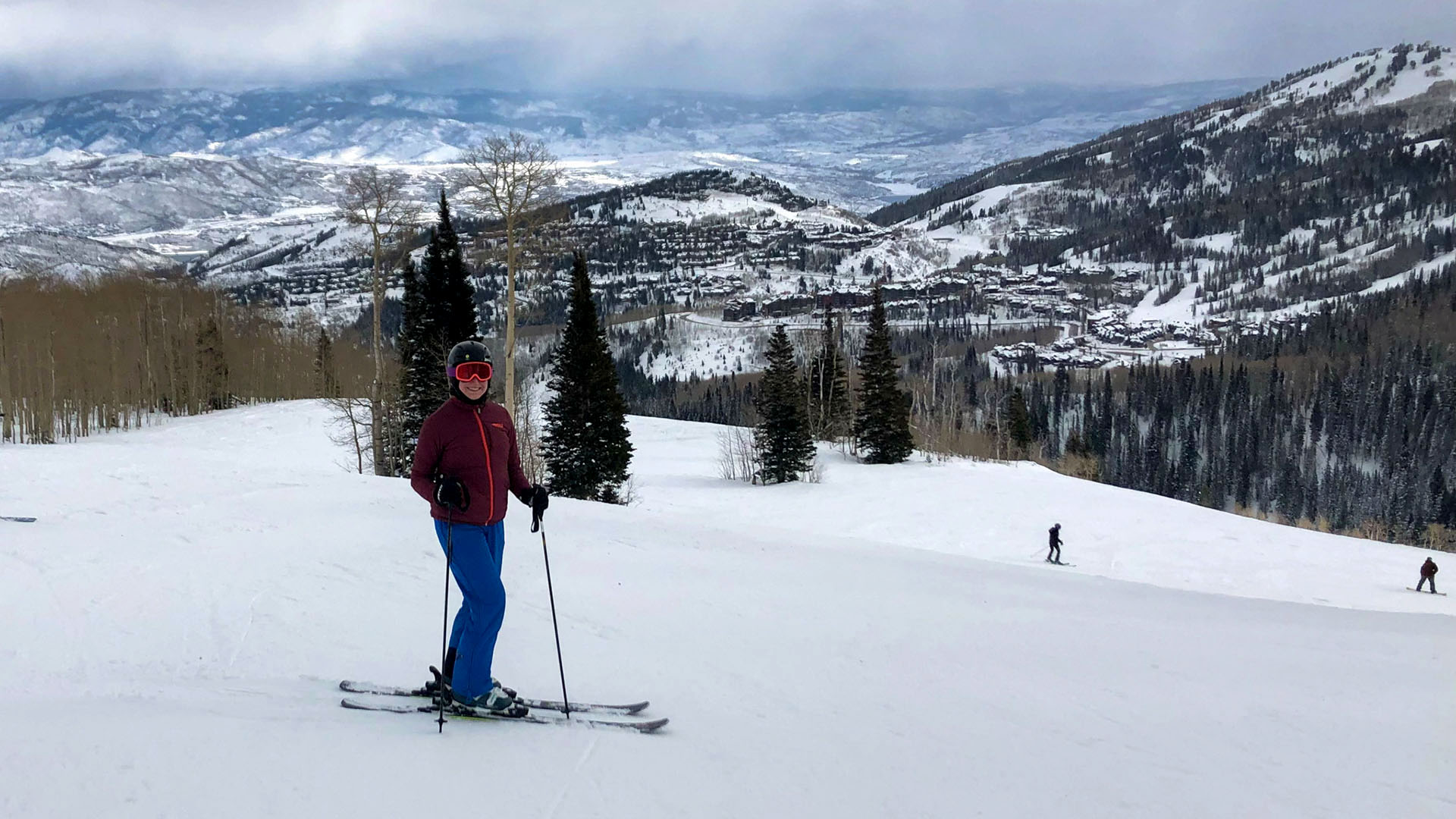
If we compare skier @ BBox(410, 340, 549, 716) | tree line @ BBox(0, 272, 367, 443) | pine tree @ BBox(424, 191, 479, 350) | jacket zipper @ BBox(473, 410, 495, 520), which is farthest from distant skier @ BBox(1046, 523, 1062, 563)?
tree line @ BBox(0, 272, 367, 443)

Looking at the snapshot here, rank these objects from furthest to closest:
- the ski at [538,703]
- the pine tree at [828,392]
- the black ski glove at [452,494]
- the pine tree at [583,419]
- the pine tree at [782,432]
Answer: the pine tree at [828,392] → the pine tree at [782,432] → the pine tree at [583,419] → the ski at [538,703] → the black ski glove at [452,494]

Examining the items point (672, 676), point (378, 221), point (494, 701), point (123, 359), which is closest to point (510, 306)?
point (378, 221)

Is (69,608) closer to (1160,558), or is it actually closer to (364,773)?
(364,773)

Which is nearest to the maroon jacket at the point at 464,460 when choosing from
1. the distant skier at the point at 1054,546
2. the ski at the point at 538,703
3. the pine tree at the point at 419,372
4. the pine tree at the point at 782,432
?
the ski at the point at 538,703

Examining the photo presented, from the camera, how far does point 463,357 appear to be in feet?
15.4

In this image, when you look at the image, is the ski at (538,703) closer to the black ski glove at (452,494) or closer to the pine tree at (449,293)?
the black ski glove at (452,494)

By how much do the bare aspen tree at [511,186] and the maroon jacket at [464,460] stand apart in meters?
15.2

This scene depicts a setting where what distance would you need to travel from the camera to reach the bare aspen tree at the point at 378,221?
2298 centimetres

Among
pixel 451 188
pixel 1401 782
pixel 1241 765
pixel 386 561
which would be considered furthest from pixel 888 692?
pixel 451 188

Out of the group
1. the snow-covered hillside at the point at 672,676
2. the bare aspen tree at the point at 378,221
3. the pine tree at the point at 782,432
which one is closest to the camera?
the snow-covered hillside at the point at 672,676

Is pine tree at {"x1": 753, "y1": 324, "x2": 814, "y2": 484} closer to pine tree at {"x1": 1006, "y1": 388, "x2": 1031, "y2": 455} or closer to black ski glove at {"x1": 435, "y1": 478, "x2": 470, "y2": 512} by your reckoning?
black ski glove at {"x1": 435, "y1": 478, "x2": 470, "y2": 512}

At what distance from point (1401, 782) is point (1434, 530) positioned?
4098 inches

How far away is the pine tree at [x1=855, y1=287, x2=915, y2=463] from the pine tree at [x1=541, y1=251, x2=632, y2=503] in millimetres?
19077

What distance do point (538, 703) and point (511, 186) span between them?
56.0 ft
